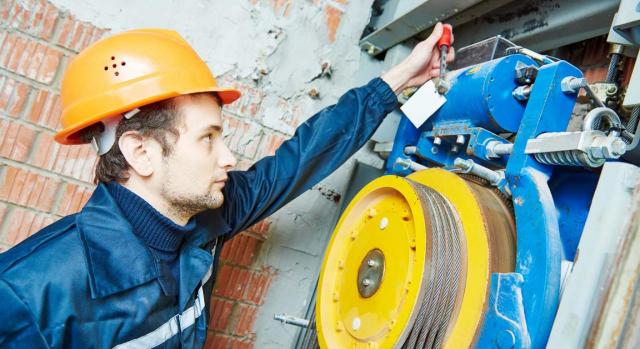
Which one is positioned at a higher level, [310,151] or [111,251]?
[310,151]

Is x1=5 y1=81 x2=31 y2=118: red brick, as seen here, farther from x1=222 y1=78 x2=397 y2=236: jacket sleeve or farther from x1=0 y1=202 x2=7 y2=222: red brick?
x1=222 y1=78 x2=397 y2=236: jacket sleeve

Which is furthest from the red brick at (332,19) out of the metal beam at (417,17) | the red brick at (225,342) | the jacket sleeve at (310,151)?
the red brick at (225,342)

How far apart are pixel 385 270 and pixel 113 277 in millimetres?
562

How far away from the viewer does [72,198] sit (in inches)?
57.7

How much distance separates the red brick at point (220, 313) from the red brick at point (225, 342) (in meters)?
0.03

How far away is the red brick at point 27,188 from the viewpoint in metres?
1.40

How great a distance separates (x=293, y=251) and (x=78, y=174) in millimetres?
757

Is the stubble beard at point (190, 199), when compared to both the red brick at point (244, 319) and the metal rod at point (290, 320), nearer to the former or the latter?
the metal rod at point (290, 320)

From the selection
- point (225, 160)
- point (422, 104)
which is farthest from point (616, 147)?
point (225, 160)

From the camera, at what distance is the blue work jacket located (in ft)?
2.88

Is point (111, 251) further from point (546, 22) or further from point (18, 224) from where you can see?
point (546, 22)

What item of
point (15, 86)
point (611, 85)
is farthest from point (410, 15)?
point (15, 86)

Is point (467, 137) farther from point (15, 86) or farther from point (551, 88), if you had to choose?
point (15, 86)

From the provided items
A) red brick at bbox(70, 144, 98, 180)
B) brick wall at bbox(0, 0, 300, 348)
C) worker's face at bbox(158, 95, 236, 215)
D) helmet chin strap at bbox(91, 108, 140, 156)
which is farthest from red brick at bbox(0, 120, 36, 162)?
worker's face at bbox(158, 95, 236, 215)
